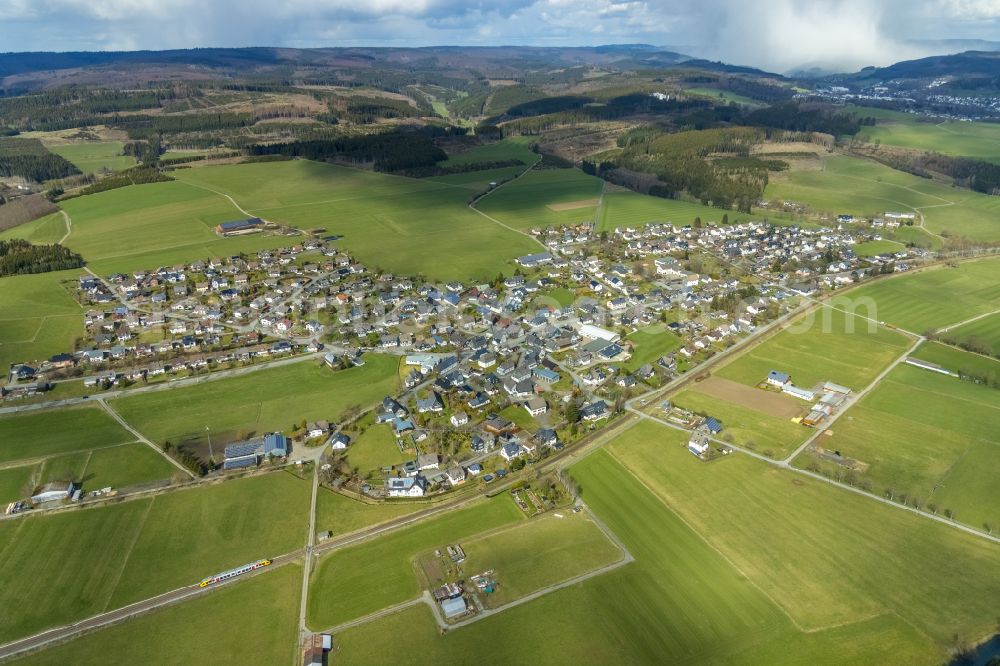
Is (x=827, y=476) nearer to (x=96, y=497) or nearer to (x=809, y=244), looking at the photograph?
(x=96, y=497)

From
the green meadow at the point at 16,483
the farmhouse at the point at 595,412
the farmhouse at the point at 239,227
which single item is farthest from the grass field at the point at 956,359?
the farmhouse at the point at 239,227

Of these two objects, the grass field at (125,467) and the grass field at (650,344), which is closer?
the grass field at (125,467)

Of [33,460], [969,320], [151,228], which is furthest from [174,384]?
[969,320]

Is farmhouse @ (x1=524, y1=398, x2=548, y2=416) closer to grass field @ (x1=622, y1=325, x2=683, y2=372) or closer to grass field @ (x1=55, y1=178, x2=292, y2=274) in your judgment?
grass field @ (x1=622, y1=325, x2=683, y2=372)

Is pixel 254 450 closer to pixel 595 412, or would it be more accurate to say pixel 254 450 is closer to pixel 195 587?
pixel 195 587

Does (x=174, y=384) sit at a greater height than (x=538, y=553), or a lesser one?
greater

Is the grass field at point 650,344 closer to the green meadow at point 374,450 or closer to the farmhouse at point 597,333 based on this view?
the farmhouse at point 597,333
